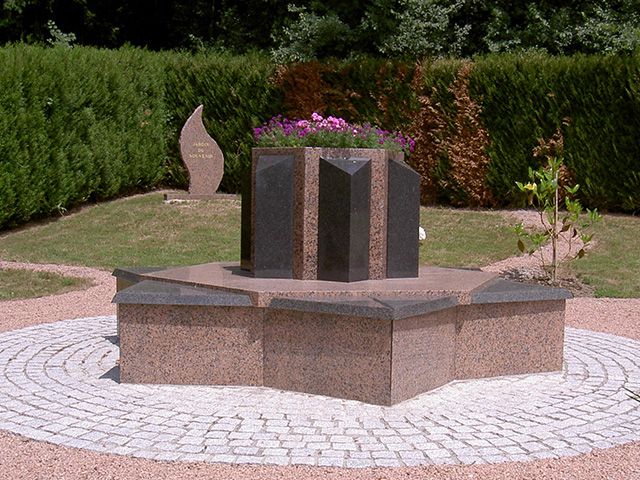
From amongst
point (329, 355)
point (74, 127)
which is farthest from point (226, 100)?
point (329, 355)

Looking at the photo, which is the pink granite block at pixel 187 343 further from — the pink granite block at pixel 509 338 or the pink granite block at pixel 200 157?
the pink granite block at pixel 200 157

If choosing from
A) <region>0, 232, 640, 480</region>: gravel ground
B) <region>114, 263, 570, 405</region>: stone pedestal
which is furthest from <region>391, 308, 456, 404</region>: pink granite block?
<region>0, 232, 640, 480</region>: gravel ground

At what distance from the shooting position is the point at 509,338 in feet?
18.9

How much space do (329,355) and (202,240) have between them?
27.9ft

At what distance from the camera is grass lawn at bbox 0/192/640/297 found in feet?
38.6

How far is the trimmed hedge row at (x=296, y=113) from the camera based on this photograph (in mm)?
14352

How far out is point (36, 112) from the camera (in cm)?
1436

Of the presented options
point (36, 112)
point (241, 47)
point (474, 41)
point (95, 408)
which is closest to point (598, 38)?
point (474, 41)

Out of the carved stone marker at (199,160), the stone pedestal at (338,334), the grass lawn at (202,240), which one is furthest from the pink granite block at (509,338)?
the carved stone marker at (199,160)

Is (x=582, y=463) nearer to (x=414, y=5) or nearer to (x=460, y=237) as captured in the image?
(x=460, y=237)

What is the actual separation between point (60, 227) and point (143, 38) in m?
13.8

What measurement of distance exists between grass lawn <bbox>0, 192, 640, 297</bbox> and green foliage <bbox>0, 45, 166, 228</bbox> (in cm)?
72

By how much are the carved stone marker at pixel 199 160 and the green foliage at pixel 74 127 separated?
1762mm

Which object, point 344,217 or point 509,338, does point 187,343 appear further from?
point 509,338
